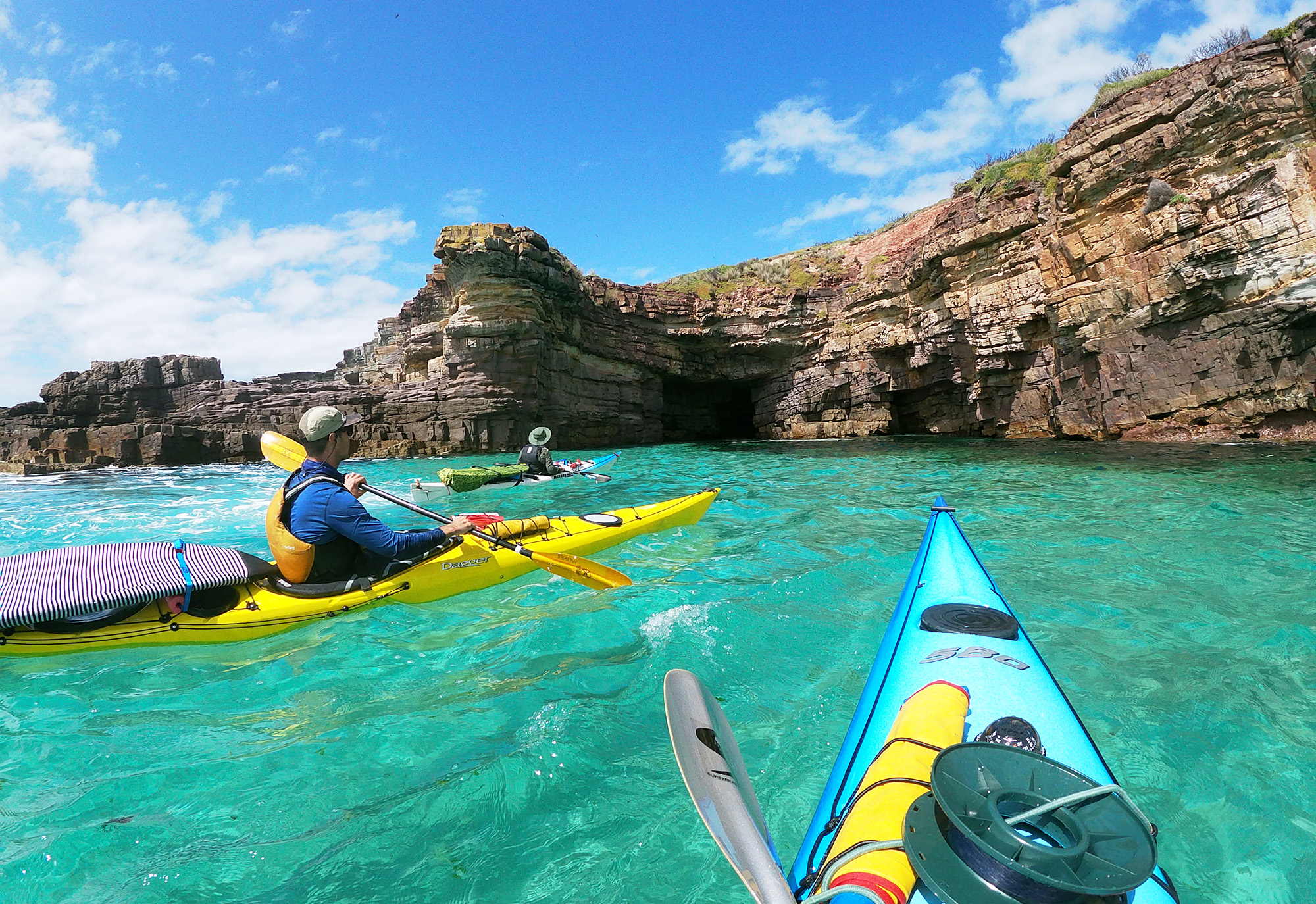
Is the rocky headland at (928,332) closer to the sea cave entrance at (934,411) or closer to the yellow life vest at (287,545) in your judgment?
the sea cave entrance at (934,411)

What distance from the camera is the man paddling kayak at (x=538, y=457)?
10.4 meters

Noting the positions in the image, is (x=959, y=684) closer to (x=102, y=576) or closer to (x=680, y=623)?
(x=680, y=623)

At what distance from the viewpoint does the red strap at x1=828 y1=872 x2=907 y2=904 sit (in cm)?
107

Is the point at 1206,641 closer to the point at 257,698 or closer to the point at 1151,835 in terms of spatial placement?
the point at 1151,835

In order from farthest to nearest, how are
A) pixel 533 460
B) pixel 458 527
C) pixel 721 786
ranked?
pixel 533 460
pixel 458 527
pixel 721 786

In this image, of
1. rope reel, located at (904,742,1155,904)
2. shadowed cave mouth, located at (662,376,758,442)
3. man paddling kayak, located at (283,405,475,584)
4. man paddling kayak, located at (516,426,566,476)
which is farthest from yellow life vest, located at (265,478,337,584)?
shadowed cave mouth, located at (662,376,758,442)

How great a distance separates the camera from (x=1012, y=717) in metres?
1.69

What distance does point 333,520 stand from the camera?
11.8 feet

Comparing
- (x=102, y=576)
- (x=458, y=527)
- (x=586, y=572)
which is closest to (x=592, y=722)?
(x=586, y=572)

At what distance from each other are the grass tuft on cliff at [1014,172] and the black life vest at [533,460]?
1481cm

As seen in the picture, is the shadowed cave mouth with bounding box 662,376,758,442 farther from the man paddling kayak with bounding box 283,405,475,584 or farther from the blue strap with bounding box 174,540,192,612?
the blue strap with bounding box 174,540,192,612

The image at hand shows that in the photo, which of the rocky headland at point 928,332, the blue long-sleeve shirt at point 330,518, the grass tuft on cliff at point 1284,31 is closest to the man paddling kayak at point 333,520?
the blue long-sleeve shirt at point 330,518

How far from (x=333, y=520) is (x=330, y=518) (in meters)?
0.02

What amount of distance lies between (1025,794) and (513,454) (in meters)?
18.5
